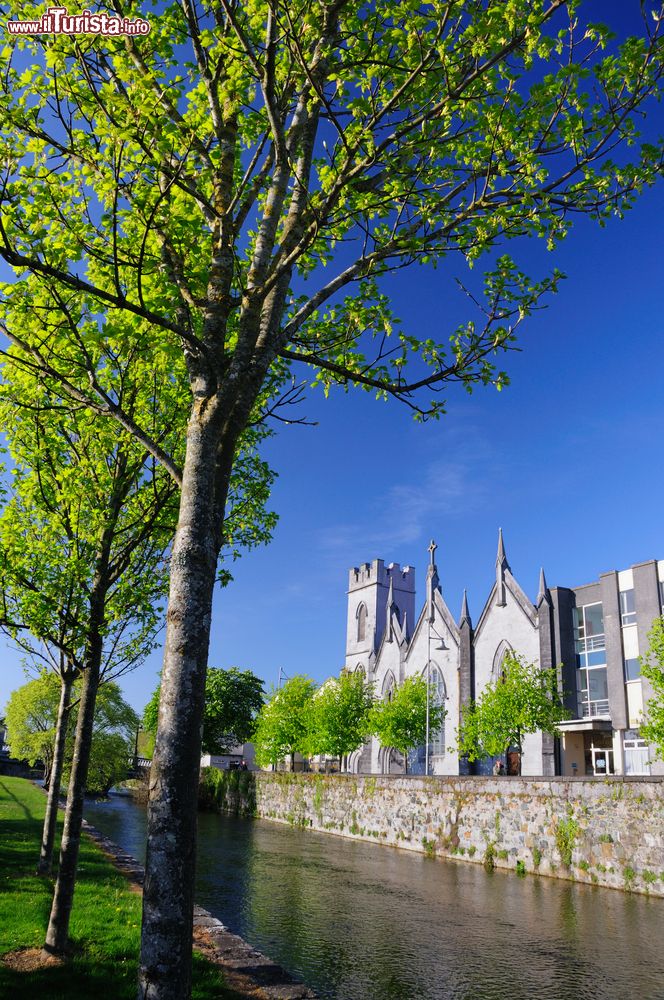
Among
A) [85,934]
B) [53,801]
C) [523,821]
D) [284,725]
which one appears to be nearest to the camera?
[85,934]

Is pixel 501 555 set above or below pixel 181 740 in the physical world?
above

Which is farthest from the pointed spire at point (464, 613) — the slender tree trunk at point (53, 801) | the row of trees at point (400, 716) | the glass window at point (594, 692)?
the slender tree trunk at point (53, 801)

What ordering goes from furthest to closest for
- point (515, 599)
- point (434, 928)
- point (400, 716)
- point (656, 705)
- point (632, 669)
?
point (515, 599)
point (400, 716)
point (632, 669)
point (656, 705)
point (434, 928)

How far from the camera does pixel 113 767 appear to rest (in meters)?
43.9

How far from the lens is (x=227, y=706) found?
7369cm

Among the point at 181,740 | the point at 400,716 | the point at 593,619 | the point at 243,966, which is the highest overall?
the point at 593,619

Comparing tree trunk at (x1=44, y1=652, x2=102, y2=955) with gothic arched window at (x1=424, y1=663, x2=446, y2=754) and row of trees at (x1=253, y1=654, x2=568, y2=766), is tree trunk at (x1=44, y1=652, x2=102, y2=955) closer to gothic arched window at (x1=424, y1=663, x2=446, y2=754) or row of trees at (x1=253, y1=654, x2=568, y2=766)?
row of trees at (x1=253, y1=654, x2=568, y2=766)

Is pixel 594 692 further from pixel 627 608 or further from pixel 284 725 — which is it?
pixel 284 725

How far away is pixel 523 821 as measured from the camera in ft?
84.6

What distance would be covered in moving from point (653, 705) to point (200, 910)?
23.9 m

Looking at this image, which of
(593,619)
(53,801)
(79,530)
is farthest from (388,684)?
(79,530)

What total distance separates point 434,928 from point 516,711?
28.0 m

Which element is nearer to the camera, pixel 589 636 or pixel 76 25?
pixel 76 25

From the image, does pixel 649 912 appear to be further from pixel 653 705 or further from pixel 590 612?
pixel 590 612
